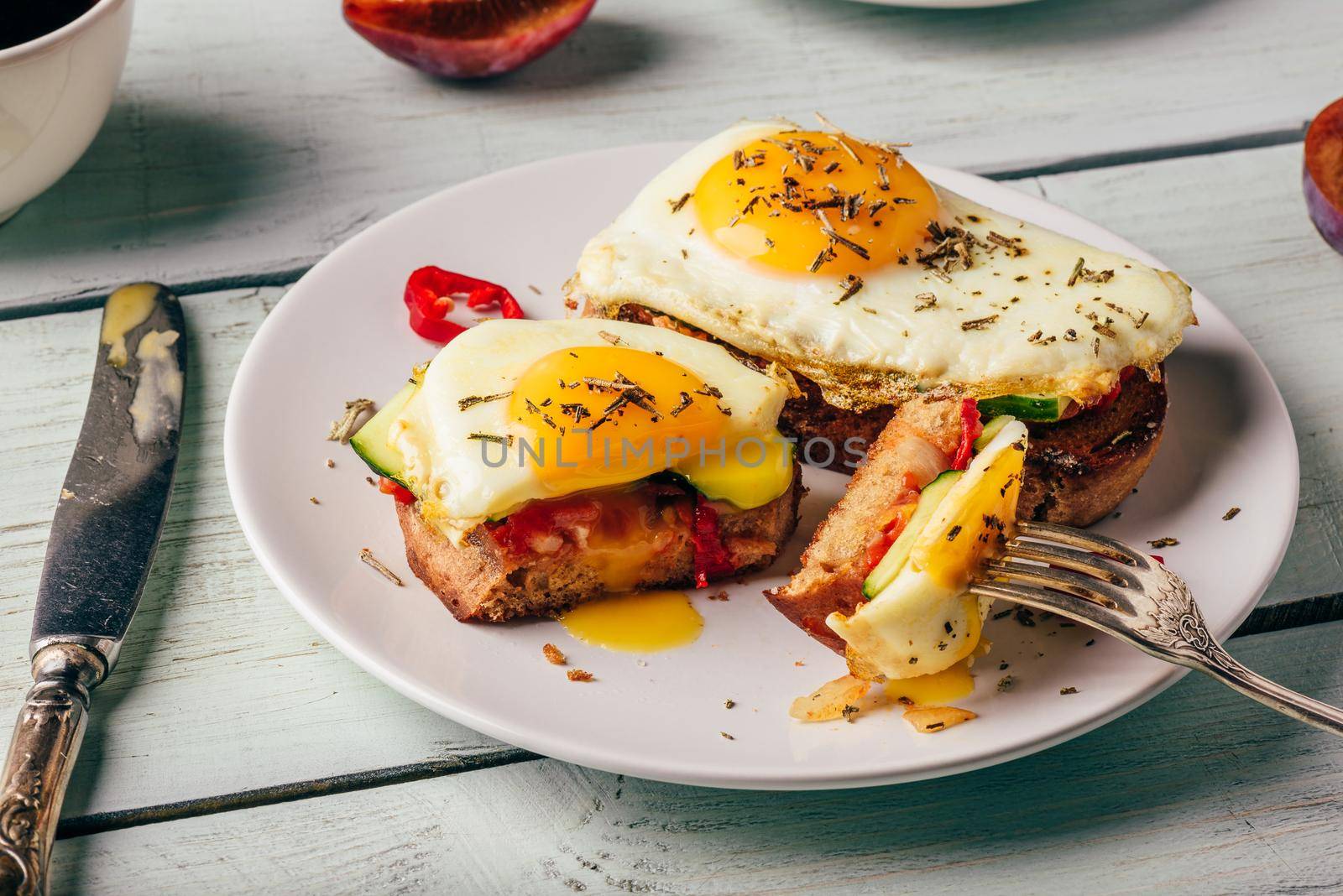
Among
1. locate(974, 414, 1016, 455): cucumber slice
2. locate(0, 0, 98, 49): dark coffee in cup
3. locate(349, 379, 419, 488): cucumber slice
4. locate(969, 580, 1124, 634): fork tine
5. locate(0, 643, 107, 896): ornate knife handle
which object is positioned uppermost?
locate(0, 0, 98, 49): dark coffee in cup

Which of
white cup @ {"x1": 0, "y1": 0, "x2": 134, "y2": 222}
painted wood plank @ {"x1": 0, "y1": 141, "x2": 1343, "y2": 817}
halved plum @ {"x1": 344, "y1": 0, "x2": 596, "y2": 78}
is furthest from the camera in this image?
halved plum @ {"x1": 344, "y1": 0, "x2": 596, "y2": 78}

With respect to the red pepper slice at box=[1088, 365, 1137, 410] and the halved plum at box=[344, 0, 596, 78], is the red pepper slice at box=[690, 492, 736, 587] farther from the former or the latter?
the halved plum at box=[344, 0, 596, 78]

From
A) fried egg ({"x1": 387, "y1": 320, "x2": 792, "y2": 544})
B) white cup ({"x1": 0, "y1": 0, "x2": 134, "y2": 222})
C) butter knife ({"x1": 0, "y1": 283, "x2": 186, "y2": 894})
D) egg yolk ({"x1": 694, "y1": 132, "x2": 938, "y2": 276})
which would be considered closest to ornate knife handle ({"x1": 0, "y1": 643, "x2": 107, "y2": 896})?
butter knife ({"x1": 0, "y1": 283, "x2": 186, "y2": 894})

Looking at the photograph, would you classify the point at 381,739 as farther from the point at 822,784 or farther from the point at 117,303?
the point at 117,303

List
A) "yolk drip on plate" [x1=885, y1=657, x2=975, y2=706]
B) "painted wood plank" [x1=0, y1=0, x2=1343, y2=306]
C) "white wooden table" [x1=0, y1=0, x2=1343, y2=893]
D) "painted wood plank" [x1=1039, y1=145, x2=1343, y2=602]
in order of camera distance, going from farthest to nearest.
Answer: "painted wood plank" [x1=0, y1=0, x2=1343, y2=306] → "painted wood plank" [x1=1039, y1=145, x2=1343, y2=602] → "yolk drip on plate" [x1=885, y1=657, x2=975, y2=706] → "white wooden table" [x1=0, y1=0, x2=1343, y2=893]

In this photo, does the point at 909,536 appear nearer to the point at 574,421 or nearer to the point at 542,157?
the point at 574,421

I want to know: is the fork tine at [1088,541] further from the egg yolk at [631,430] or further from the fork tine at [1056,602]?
the egg yolk at [631,430]

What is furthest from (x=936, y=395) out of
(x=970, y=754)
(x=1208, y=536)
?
(x=970, y=754)
